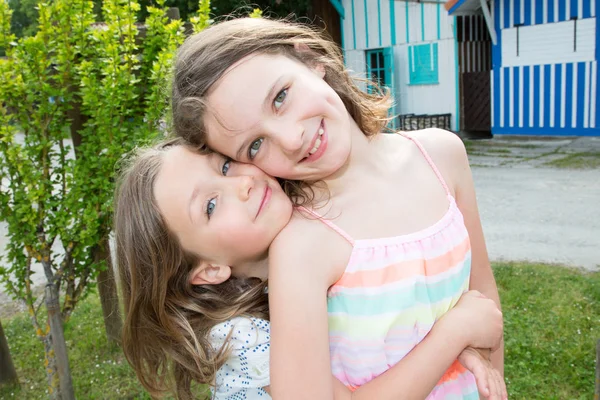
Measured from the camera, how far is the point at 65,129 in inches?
117

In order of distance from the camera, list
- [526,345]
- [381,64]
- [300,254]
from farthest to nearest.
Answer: [381,64]
[526,345]
[300,254]

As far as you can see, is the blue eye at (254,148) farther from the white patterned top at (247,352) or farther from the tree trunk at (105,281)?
the tree trunk at (105,281)

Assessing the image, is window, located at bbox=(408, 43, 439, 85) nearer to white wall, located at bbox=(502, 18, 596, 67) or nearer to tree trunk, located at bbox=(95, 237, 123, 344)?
white wall, located at bbox=(502, 18, 596, 67)

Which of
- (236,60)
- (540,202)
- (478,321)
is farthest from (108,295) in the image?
(540,202)

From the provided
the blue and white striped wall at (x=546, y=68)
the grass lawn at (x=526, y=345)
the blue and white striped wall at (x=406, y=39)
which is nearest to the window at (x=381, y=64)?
the blue and white striped wall at (x=406, y=39)

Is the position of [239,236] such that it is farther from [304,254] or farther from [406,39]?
[406,39]

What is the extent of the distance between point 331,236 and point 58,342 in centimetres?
227

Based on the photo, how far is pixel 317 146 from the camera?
1.50 m

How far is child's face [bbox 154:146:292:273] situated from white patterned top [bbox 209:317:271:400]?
19 cm

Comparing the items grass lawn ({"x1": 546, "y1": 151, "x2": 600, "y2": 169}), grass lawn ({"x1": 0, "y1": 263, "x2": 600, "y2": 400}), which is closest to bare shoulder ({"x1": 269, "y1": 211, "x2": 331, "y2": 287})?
grass lawn ({"x1": 0, "y1": 263, "x2": 600, "y2": 400})

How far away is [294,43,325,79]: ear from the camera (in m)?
1.63

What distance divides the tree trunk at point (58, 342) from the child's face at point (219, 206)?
1.79 meters

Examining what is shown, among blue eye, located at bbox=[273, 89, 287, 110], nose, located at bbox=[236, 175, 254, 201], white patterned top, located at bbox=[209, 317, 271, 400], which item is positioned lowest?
white patterned top, located at bbox=[209, 317, 271, 400]

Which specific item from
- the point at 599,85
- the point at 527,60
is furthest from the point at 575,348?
the point at 527,60
